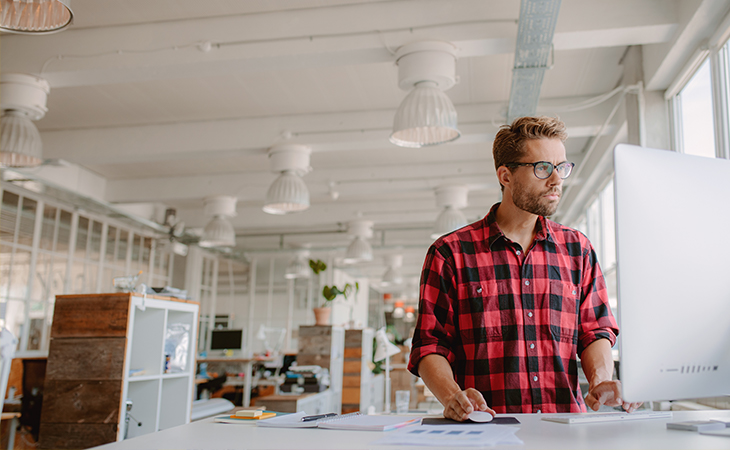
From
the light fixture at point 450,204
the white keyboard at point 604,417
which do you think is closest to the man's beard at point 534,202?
the white keyboard at point 604,417

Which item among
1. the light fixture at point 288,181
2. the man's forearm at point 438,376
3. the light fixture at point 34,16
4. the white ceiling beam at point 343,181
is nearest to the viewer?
the man's forearm at point 438,376

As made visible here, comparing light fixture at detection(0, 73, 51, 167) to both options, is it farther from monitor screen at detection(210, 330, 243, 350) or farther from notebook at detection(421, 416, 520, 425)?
monitor screen at detection(210, 330, 243, 350)

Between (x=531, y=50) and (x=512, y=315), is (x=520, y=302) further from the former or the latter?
(x=531, y=50)

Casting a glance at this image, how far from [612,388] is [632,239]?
454 millimetres

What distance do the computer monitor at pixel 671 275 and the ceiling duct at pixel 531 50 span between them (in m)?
2.39

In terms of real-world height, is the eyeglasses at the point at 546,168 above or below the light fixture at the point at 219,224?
below

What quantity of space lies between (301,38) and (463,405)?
3189mm

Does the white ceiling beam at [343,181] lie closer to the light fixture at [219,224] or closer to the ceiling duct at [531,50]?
the light fixture at [219,224]

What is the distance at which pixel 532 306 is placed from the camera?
64.4 inches

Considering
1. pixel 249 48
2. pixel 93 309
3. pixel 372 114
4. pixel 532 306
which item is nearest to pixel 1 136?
pixel 93 309

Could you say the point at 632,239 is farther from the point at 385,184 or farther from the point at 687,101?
the point at 385,184

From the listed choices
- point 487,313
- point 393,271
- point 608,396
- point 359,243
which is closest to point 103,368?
point 487,313

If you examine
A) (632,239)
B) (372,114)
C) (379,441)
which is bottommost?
A: (379,441)

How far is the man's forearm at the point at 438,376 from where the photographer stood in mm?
1429
